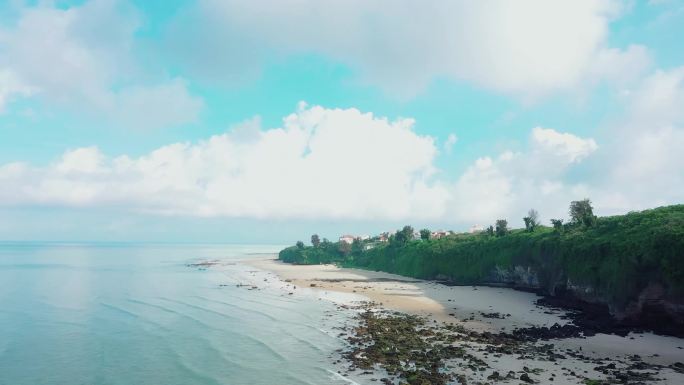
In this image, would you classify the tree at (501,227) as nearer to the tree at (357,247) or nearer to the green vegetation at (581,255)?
the green vegetation at (581,255)

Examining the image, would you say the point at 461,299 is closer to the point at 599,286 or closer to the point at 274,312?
the point at 599,286

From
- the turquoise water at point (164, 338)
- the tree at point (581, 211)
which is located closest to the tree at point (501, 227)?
the tree at point (581, 211)

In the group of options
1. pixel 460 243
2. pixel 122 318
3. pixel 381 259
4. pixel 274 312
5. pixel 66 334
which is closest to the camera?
pixel 66 334

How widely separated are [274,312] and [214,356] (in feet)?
59.2

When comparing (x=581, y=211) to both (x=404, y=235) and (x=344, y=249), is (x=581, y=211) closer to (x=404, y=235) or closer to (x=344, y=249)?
(x=404, y=235)

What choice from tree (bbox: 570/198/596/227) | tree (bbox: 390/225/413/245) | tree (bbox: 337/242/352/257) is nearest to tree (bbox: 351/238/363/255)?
tree (bbox: 337/242/352/257)

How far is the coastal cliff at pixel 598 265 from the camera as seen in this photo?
34.5 metres

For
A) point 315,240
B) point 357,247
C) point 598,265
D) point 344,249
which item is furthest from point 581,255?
point 315,240

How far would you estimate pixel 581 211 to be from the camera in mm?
56188

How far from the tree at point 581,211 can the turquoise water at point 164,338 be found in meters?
33.8

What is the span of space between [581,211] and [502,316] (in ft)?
72.4

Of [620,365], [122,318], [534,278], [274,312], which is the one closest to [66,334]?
[122,318]

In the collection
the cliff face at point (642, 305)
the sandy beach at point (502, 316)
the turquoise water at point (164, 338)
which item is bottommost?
the turquoise water at point (164, 338)

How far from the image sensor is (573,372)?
2483 cm
